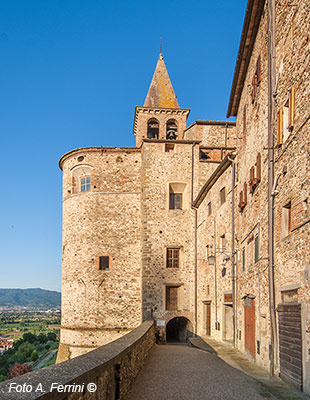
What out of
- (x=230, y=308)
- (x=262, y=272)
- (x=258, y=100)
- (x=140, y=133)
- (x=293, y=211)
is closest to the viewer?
(x=293, y=211)

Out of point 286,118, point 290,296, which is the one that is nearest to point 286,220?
point 290,296

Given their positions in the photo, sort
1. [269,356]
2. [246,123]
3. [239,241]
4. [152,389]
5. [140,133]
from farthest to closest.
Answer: [140,133] < [239,241] < [246,123] < [269,356] < [152,389]

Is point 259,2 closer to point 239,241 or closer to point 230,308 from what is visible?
point 239,241

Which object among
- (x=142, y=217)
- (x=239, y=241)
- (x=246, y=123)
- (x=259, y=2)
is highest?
(x=259, y=2)

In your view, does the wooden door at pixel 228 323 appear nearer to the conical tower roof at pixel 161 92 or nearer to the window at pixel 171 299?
the window at pixel 171 299

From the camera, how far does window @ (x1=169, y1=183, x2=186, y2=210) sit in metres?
24.5

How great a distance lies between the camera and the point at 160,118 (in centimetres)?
2897

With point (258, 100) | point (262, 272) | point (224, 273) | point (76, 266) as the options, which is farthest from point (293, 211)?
point (76, 266)

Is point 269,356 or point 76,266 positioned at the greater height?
point 76,266

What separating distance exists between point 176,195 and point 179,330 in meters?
8.06

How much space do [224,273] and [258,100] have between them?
7601mm

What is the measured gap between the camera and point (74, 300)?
80.4ft

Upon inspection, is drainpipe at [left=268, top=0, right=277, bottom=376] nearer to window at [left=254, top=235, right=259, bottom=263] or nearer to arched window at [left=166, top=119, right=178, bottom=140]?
window at [left=254, top=235, right=259, bottom=263]

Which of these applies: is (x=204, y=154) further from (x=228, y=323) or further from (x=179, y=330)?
(x=228, y=323)
